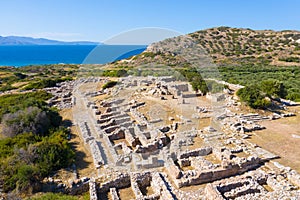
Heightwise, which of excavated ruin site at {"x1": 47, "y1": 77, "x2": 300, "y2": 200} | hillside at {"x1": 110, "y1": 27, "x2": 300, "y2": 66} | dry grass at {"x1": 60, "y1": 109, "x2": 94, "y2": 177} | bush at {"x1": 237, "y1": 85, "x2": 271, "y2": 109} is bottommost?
dry grass at {"x1": 60, "y1": 109, "x2": 94, "y2": 177}

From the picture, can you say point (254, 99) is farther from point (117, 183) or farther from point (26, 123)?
point (26, 123)

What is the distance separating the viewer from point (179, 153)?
42.4 ft

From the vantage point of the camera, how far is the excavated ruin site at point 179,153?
1027cm

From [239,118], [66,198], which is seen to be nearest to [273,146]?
[239,118]

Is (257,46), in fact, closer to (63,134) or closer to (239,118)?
(239,118)

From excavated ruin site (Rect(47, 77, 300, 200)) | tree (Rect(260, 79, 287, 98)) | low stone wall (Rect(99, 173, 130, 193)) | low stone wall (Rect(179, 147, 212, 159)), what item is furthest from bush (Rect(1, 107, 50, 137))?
tree (Rect(260, 79, 287, 98))

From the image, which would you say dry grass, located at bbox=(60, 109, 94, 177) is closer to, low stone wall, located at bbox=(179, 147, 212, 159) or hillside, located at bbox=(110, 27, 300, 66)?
low stone wall, located at bbox=(179, 147, 212, 159)

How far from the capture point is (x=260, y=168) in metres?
11.9

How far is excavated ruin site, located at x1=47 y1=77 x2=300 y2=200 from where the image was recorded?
404 inches

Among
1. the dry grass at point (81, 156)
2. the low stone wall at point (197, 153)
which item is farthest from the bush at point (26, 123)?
the low stone wall at point (197, 153)

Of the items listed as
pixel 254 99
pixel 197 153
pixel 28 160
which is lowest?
pixel 197 153

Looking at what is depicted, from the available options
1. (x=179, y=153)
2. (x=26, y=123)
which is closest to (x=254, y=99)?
(x=179, y=153)

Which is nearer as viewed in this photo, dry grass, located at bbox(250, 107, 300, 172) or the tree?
dry grass, located at bbox(250, 107, 300, 172)

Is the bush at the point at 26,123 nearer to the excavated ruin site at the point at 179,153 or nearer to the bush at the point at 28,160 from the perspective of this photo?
the bush at the point at 28,160
